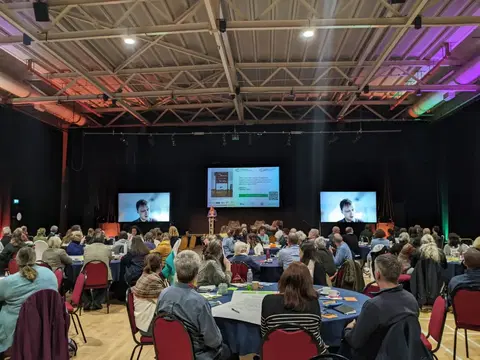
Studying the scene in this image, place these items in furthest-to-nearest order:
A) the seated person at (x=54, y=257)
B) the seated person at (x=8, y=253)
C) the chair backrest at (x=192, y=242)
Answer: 1. the chair backrest at (x=192, y=242)
2. the seated person at (x=8, y=253)
3. the seated person at (x=54, y=257)

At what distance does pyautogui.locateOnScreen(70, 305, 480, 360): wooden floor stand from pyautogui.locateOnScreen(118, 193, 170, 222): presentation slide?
28.2ft

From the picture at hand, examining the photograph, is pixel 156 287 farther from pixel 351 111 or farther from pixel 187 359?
pixel 351 111

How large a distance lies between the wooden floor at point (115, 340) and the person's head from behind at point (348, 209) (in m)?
7.84

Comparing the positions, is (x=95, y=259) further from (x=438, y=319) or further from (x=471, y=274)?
(x=471, y=274)

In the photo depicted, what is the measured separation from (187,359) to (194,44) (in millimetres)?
7218

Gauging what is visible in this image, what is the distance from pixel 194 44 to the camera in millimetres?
8727

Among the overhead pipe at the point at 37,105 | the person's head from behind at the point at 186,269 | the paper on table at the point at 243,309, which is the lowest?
the paper on table at the point at 243,309

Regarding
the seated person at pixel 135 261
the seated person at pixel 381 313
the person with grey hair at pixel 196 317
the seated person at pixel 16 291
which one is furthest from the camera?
the seated person at pixel 135 261

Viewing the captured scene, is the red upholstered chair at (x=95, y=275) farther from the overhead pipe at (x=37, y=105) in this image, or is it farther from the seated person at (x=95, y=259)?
the overhead pipe at (x=37, y=105)

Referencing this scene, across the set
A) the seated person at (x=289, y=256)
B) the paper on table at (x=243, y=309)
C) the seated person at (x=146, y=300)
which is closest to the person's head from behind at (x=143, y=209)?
the seated person at (x=289, y=256)

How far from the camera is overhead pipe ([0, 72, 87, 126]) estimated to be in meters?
9.57

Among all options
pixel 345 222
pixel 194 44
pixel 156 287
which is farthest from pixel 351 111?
pixel 156 287

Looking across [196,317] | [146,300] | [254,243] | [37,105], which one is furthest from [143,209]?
[196,317]

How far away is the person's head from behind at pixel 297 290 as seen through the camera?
2.72m
